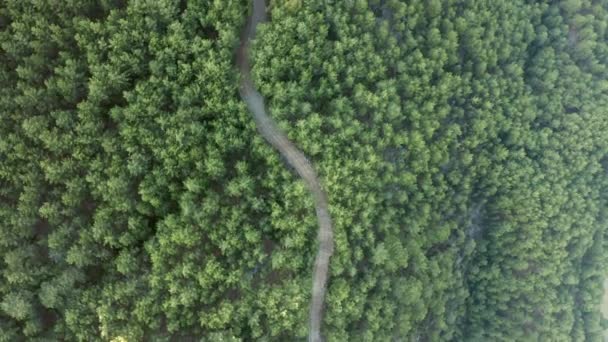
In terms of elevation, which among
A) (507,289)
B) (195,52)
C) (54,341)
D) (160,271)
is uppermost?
(195,52)

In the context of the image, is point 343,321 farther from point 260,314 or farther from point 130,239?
point 130,239

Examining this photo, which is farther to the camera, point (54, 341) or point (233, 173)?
point (233, 173)

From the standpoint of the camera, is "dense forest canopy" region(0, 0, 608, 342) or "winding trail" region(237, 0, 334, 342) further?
"winding trail" region(237, 0, 334, 342)

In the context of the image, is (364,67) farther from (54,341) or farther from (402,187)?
(54,341)

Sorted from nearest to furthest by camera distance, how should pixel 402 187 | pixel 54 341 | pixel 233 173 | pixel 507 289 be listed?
1. pixel 54 341
2. pixel 233 173
3. pixel 402 187
4. pixel 507 289

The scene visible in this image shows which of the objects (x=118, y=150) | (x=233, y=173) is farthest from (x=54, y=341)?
(x=233, y=173)

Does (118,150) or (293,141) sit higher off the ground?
(293,141)

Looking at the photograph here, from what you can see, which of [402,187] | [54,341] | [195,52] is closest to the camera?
[54,341]
